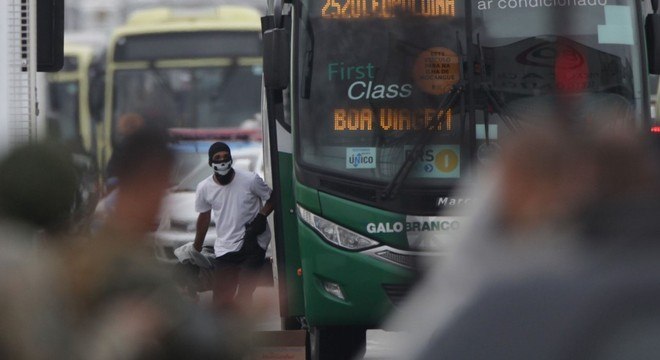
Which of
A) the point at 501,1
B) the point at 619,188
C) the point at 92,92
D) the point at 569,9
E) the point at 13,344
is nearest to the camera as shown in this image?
the point at 13,344

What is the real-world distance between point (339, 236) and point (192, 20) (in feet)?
49.5

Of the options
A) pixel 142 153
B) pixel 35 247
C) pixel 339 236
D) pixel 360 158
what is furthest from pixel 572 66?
pixel 35 247

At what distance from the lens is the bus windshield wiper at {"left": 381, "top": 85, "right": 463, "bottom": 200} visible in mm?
9227

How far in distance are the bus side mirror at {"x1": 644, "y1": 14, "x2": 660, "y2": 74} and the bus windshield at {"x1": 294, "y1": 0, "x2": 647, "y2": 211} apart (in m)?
0.11

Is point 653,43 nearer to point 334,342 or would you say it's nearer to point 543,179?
point 334,342

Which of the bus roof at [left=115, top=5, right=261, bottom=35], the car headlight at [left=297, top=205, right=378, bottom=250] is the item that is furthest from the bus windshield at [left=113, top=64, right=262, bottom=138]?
the car headlight at [left=297, top=205, right=378, bottom=250]

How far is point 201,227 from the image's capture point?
11.2 metres

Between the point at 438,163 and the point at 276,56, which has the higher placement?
the point at 276,56

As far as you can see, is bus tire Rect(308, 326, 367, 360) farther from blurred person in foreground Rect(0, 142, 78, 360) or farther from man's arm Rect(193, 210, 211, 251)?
blurred person in foreground Rect(0, 142, 78, 360)

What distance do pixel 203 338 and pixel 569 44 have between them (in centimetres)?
781

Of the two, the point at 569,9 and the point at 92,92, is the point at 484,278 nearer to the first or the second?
the point at 569,9

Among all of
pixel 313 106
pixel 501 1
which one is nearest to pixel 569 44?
pixel 501 1

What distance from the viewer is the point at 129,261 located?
2035 mm

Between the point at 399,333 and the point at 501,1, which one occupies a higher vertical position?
the point at 501,1
